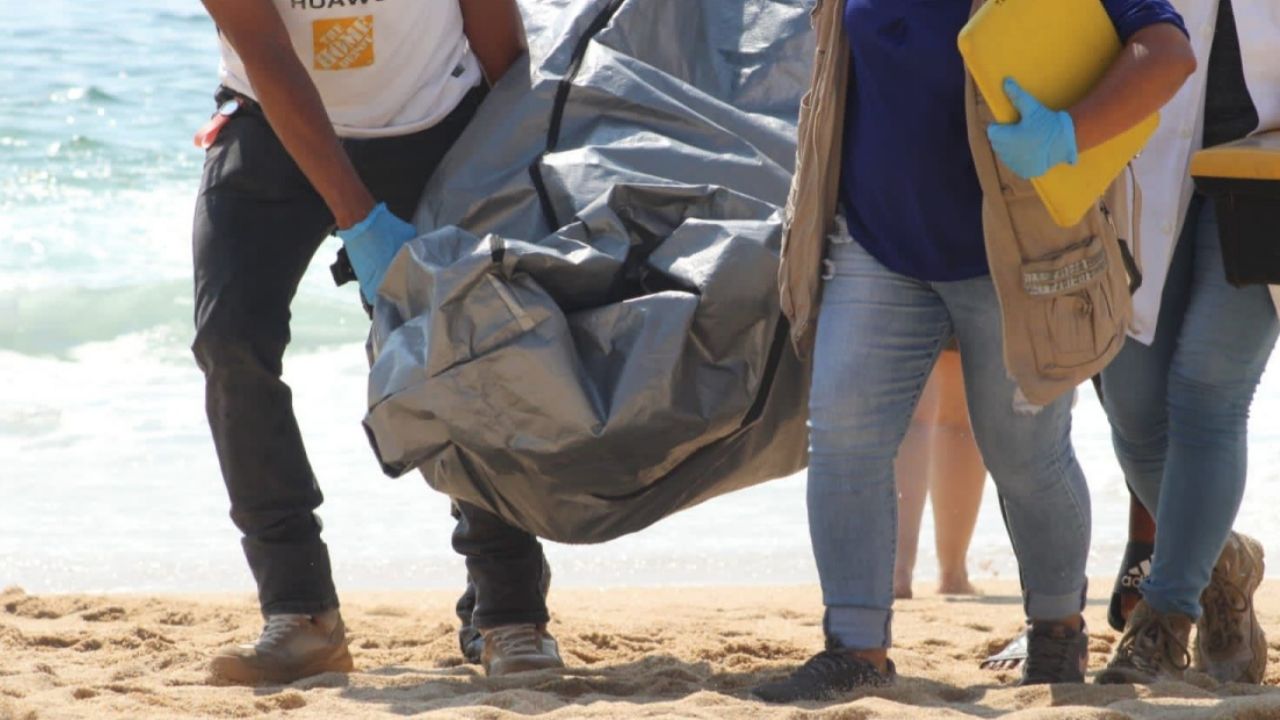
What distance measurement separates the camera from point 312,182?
3289 millimetres

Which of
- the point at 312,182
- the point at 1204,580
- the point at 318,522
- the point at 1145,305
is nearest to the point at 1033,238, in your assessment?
the point at 1145,305

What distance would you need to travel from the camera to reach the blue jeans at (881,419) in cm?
291

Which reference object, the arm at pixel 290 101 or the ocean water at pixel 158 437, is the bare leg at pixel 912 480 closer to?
the ocean water at pixel 158 437

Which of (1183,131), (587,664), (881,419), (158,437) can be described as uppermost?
(1183,131)

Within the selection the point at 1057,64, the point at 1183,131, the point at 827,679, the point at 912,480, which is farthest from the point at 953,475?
the point at 1057,64

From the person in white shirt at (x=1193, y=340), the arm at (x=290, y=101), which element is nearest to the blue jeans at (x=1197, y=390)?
the person in white shirt at (x=1193, y=340)

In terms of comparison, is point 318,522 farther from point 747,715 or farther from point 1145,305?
point 1145,305

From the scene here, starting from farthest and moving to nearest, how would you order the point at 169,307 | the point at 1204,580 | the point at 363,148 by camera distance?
1. the point at 169,307
2. the point at 363,148
3. the point at 1204,580

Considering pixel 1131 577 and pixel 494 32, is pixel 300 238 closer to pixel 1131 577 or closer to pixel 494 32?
pixel 494 32

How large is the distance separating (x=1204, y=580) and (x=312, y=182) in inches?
71.2

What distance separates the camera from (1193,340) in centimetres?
313

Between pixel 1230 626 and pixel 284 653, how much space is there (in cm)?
185

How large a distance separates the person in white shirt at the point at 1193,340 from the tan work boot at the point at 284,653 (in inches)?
59.5

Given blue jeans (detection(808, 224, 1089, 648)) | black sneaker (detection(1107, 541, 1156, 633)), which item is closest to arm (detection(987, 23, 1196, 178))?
blue jeans (detection(808, 224, 1089, 648))
